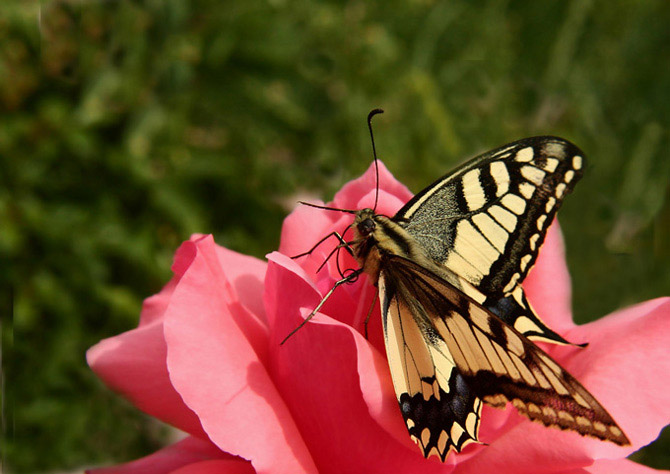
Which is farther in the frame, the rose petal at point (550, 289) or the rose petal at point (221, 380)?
the rose petal at point (550, 289)

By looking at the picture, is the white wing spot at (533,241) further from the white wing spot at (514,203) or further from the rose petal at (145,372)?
the rose petal at (145,372)

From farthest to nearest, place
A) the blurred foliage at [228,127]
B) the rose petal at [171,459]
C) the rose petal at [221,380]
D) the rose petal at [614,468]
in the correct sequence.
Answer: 1. the blurred foliage at [228,127]
2. the rose petal at [171,459]
3. the rose petal at [614,468]
4. the rose petal at [221,380]

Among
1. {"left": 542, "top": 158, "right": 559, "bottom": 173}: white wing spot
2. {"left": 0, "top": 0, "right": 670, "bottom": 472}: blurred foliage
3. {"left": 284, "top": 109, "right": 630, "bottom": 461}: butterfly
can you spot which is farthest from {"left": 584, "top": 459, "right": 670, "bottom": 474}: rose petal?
{"left": 0, "top": 0, "right": 670, "bottom": 472}: blurred foliage

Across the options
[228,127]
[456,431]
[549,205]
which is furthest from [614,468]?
[228,127]

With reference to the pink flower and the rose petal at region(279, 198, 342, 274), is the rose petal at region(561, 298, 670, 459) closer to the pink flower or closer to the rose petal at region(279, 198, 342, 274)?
the pink flower

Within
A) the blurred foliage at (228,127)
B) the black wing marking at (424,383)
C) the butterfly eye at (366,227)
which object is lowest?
the black wing marking at (424,383)

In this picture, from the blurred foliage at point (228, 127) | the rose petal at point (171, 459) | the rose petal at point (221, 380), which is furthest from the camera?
the blurred foliage at point (228, 127)

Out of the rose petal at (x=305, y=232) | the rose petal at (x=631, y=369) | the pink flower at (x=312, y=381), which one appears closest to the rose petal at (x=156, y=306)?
the pink flower at (x=312, y=381)
